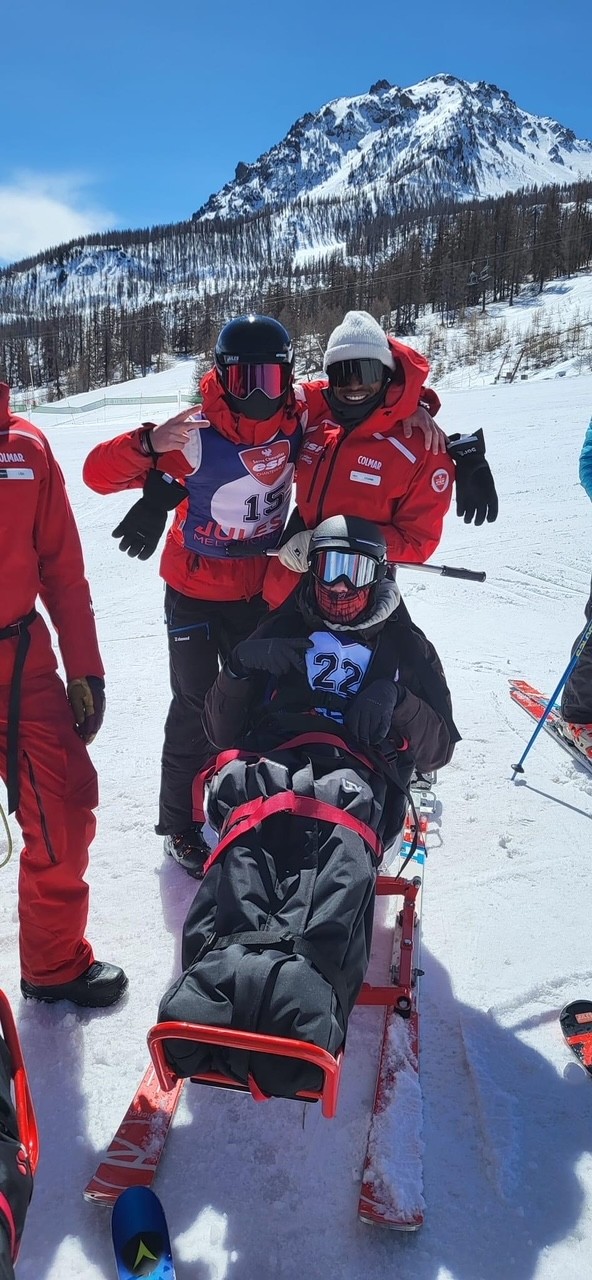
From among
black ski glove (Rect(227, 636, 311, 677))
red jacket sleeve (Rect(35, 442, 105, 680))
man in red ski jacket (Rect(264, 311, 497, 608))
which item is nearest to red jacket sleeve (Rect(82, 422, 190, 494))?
red jacket sleeve (Rect(35, 442, 105, 680))

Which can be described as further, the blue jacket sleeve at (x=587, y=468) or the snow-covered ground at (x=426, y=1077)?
the blue jacket sleeve at (x=587, y=468)

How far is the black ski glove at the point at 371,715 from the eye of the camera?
2.06 metres

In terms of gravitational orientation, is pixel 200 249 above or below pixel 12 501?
above

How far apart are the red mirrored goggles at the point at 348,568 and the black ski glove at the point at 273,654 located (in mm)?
225

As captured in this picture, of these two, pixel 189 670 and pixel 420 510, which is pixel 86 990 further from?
pixel 420 510

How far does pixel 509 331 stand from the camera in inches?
1425

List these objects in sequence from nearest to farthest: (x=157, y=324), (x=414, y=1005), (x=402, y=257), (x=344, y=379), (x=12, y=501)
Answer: (x=12, y=501)
(x=414, y=1005)
(x=344, y=379)
(x=402, y=257)
(x=157, y=324)

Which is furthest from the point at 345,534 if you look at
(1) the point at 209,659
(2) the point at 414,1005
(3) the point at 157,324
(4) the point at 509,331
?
(3) the point at 157,324

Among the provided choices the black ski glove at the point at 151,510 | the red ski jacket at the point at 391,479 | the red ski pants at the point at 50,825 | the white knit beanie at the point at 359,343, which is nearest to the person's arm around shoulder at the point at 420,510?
the red ski jacket at the point at 391,479

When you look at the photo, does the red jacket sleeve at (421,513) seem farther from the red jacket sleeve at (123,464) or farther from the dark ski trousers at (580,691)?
the dark ski trousers at (580,691)

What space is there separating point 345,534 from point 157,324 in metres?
76.5

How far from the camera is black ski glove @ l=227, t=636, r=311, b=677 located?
2.21 metres

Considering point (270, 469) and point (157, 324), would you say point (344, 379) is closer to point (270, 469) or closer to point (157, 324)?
point (270, 469)

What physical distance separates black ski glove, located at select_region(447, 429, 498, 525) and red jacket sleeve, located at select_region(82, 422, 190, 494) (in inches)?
40.1
